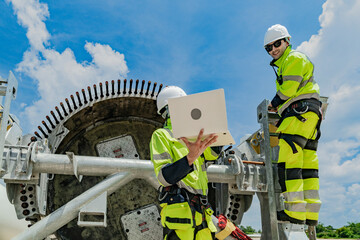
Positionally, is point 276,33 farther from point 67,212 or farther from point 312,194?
point 67,212

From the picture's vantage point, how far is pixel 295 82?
9.78 feet

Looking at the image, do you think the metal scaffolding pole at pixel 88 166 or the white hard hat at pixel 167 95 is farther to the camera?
the metal scaffolding pole at pixel 88 166

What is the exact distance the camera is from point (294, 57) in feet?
10.1

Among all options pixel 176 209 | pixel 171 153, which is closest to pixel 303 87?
pixel 171 153

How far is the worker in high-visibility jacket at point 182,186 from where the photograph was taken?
76.9 inches

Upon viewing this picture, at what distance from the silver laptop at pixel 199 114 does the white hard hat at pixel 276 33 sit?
167 cm

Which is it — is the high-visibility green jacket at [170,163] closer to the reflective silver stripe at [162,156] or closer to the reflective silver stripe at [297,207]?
the reflective silver stripe at [162,156]

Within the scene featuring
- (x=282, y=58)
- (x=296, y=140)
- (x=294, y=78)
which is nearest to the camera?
(x=296, y=140)

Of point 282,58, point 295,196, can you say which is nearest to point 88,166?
point 295,196

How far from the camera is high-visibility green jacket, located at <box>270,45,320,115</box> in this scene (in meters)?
3.00

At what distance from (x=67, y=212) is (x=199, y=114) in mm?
1559

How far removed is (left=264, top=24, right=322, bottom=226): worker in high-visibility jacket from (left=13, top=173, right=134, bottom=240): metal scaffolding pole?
1.42 meters

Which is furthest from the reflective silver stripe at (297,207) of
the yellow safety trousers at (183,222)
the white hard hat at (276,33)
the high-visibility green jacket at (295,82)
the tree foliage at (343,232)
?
the tree foliage at (343,232)

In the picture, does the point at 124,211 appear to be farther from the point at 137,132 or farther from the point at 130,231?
the point at 137,132
